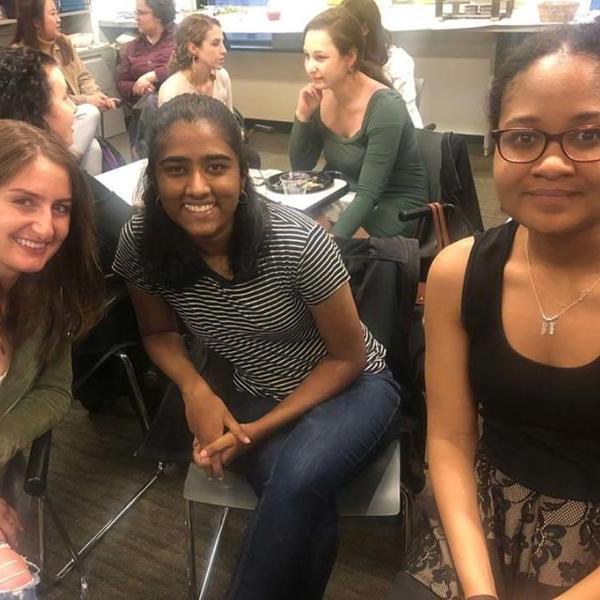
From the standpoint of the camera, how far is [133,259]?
4.62ft

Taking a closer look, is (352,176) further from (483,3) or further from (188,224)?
(483,3)

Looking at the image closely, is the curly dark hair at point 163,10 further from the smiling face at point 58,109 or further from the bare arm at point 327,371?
the bare arm at point 327,371

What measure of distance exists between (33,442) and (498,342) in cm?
89

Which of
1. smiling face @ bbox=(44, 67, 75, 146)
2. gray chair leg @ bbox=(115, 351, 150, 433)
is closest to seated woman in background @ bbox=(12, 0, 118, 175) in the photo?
smiling face @ bbox=(44, 67, 75, 146)

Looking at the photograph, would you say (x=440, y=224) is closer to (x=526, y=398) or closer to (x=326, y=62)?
(x=326, y=62)

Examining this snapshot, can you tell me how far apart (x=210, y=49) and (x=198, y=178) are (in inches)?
79.8

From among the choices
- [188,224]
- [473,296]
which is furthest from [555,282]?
[188,224]

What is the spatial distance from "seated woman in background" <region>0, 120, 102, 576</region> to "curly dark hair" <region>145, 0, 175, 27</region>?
3.07 m

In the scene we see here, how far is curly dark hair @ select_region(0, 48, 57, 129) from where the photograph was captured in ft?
5.79

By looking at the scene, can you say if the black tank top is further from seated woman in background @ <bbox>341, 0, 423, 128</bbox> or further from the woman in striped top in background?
seated woman in background @ <bbox>341, 0, 423, 128</bbox>

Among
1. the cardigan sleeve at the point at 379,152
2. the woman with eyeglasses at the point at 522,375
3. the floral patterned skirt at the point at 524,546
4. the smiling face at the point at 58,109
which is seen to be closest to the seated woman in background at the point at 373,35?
the cardigan sleeve at the point at 379,152

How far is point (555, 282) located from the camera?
3.29 feet

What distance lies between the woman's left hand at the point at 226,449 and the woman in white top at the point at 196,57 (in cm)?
207

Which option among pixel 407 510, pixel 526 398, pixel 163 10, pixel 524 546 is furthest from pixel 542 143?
pixel 163 10
